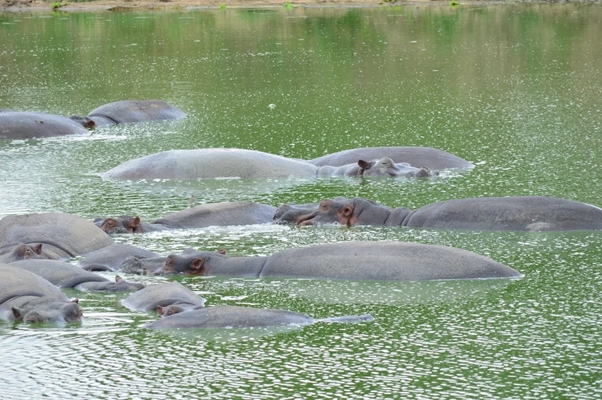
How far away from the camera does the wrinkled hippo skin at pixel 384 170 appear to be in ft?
33.7

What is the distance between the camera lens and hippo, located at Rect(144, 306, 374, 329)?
19.5 ft

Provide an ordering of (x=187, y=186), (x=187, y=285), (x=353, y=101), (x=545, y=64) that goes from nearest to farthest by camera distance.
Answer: (x=187, y=285) → (x=187, y=186) → (x=353, y=101) → (x=545, y=64)

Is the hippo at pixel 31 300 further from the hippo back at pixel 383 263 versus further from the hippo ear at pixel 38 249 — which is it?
the hippo back at pixel 383 263

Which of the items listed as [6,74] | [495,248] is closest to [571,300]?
[495,248]

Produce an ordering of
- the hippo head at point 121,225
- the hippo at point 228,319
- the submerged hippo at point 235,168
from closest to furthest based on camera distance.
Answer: the hippo at point 228,319
the hippo head at point 121,225
the submerged hippo at point 235,168

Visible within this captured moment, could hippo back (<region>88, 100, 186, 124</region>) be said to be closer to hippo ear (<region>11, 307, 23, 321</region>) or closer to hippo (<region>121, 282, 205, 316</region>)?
hippo (<region>121, 282, 205, 316</region>)

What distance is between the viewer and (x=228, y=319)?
597 cm

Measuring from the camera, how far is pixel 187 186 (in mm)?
10266

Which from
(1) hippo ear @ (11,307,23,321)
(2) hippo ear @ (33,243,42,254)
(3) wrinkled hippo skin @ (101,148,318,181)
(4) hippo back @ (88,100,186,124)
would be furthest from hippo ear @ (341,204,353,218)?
(4) hippo back @ (88,100,186,124)

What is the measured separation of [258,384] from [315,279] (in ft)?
5.78

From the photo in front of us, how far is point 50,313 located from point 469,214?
3.19m

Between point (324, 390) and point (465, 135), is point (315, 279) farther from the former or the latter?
point (465, 135)

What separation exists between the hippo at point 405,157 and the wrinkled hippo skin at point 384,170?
0.25 meters

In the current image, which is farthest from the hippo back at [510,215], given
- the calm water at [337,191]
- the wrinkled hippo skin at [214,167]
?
the wrinkled hippo skin at [214,167]
